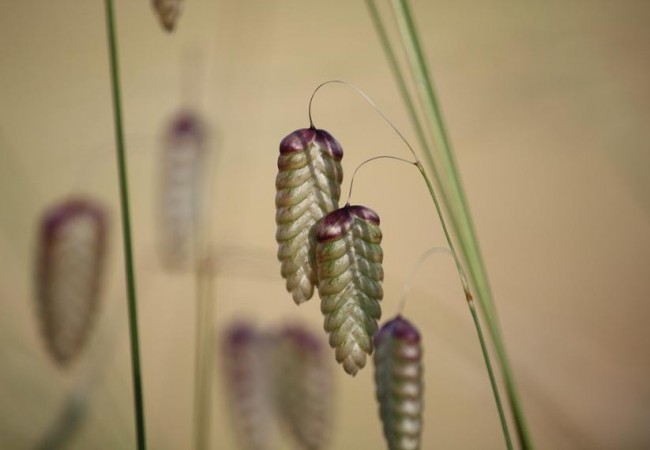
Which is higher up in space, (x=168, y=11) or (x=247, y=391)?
(x=168, y=11)

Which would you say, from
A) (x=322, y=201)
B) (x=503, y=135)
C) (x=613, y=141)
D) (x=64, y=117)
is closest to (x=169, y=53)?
(x=64, y=117)

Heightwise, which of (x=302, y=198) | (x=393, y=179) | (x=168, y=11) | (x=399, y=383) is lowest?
(x=399, y=383)

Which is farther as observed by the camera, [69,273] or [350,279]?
[69,273]

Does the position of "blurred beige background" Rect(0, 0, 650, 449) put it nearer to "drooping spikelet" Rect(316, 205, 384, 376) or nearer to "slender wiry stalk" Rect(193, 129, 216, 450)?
"slender wiry stalk" Rect(193, 129, 216, 450)

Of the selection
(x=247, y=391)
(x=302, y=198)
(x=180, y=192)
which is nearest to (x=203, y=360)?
(x=247, y=391)

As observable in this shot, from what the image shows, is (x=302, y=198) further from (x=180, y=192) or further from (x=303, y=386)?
(x=180, y=192)

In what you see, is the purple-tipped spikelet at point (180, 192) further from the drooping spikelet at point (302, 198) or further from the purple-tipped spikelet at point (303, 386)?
the drooping spikelet at point (302, 198)

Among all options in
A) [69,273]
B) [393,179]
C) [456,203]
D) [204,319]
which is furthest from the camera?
[393,179]
